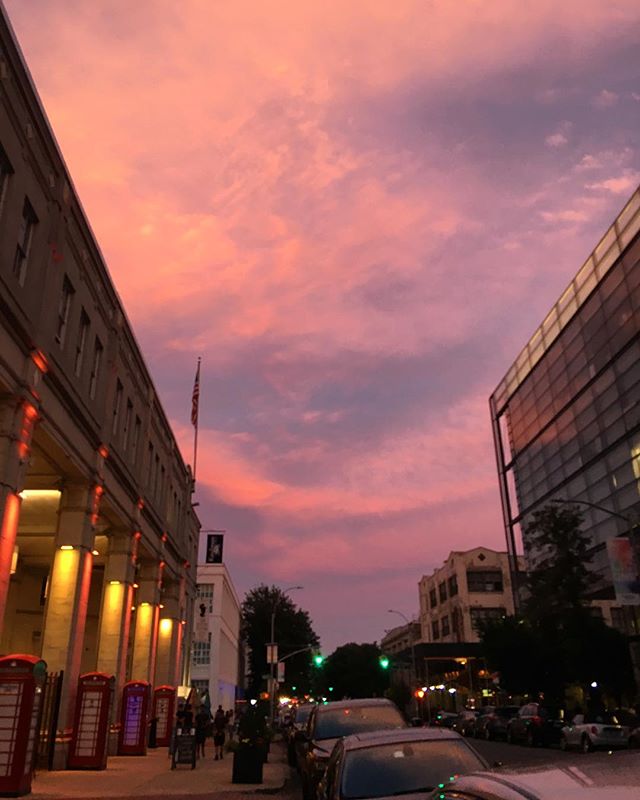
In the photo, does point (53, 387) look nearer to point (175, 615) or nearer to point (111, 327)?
point (111, 327)

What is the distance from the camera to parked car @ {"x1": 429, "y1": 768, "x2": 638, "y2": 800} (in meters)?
2.29

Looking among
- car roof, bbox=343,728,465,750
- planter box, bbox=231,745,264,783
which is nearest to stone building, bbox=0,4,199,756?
planter box, bbox=231,745,264,783

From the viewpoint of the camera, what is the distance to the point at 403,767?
6727 millimetres

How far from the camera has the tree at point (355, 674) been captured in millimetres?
114125

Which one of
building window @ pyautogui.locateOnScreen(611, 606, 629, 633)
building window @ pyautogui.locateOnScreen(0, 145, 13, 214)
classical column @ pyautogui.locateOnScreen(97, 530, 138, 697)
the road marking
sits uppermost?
A: building window @ pyautogui.locateOnScreen(0, 145, 13, 214)

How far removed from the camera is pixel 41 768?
20125 mm

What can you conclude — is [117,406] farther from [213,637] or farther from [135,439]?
[213,637]

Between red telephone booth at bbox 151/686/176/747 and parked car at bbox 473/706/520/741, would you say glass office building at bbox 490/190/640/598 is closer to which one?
parked car at bbox 473/706/520/741

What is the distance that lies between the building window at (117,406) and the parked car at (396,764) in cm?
2045

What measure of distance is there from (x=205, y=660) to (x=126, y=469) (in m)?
50.9

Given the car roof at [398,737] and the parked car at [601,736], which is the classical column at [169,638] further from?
the car roof at [398,737]

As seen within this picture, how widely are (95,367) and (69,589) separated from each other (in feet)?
24.1

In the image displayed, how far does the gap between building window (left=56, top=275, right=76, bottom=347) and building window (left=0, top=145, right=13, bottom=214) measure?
427 cm

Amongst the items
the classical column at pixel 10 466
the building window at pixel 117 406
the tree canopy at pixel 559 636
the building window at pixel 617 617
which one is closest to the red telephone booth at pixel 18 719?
the classical column at pixel 10 466
